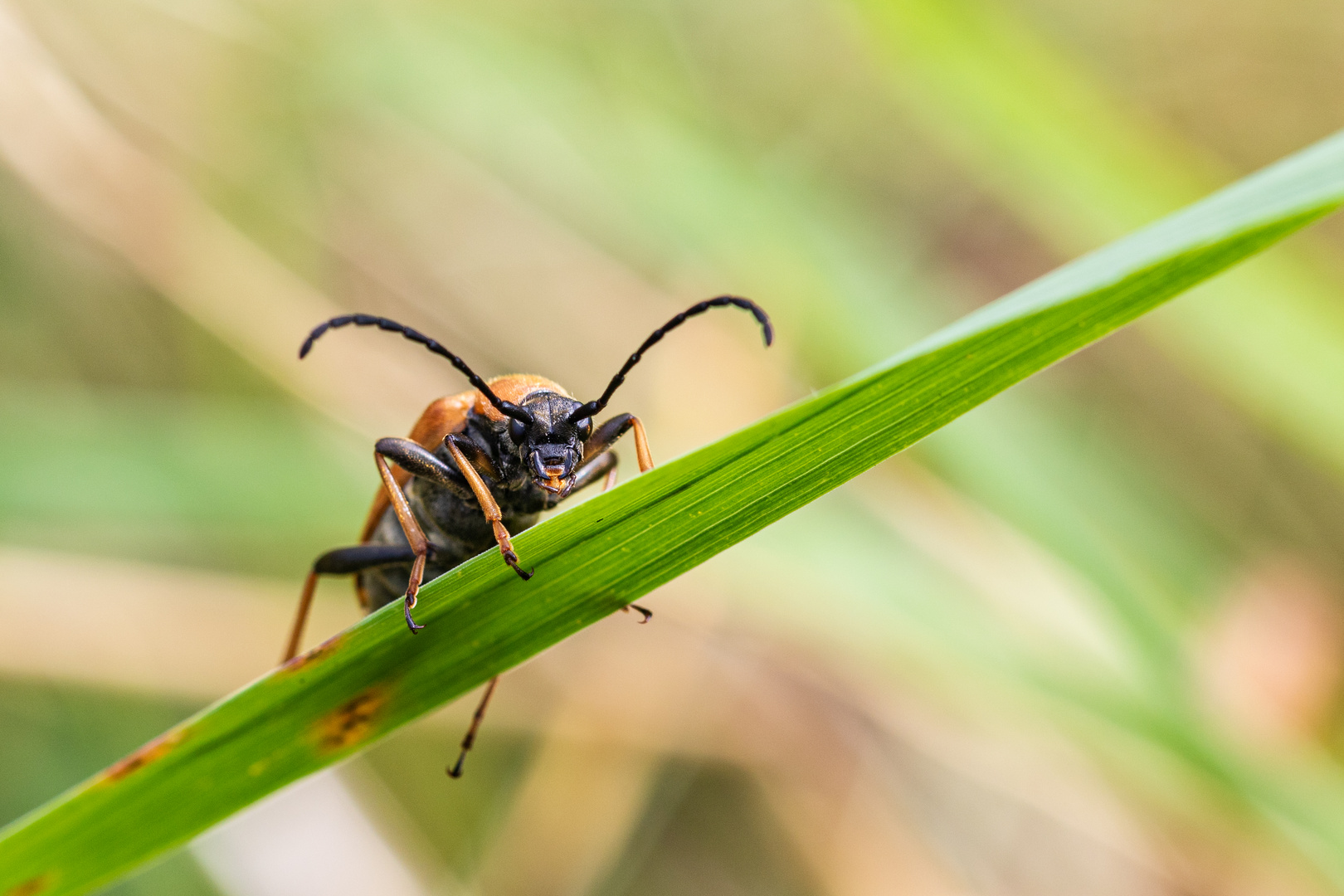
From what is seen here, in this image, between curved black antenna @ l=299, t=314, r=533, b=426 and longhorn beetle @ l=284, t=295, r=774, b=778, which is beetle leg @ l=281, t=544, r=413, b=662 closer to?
longhorn beetle @ l=284, t=295, r=774, b=778

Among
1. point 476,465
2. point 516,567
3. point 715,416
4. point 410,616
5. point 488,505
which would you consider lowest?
point 410,616

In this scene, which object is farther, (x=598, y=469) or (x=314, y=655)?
(x=598, y=469)

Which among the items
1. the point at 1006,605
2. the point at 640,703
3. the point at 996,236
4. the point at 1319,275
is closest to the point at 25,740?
the point at 640,703

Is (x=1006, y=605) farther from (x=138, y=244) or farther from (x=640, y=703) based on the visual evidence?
(x=138, y=244)

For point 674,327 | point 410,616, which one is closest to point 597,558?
point 410,616

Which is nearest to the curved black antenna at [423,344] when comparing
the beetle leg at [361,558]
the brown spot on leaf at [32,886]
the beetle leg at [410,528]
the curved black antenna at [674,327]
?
the curved black antenna at [674,327]

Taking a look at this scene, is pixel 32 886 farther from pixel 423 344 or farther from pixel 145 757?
pixel 423 344

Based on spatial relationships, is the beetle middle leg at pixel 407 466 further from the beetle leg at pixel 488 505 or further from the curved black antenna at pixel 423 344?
the curved black antenna at pixel 423 344
